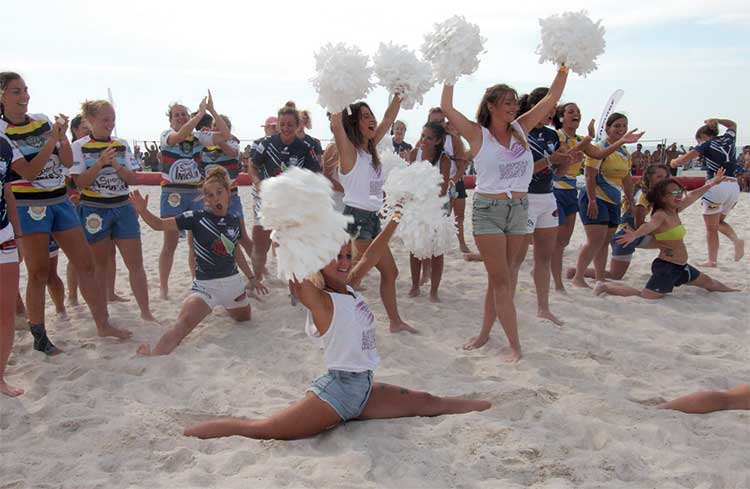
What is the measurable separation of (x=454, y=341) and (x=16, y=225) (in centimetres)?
329

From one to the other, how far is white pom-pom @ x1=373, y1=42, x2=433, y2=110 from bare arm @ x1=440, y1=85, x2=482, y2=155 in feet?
1.16

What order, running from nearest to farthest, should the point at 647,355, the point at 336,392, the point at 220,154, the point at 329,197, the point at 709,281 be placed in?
1. the point at 329,197
2. the point at 336,392
3. the point at 647,355
4. the point at 709,281
5. the point at 220,154

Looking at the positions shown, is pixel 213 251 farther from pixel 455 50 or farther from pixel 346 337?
pixel 455 50

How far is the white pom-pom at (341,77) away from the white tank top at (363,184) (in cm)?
48

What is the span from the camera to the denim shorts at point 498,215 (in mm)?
4367

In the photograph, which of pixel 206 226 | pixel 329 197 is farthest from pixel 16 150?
pixel 329 197

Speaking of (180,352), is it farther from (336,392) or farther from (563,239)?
(563,239)

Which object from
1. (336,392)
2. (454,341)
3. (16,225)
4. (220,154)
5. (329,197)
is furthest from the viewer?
(220,154)

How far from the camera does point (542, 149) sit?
5430 millimetres

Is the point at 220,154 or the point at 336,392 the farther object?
the point at 220,154

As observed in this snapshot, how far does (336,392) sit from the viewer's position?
3227 mm

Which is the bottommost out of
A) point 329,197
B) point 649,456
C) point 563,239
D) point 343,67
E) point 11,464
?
point 11,464

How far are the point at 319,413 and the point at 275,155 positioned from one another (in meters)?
3.44

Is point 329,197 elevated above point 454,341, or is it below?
above
